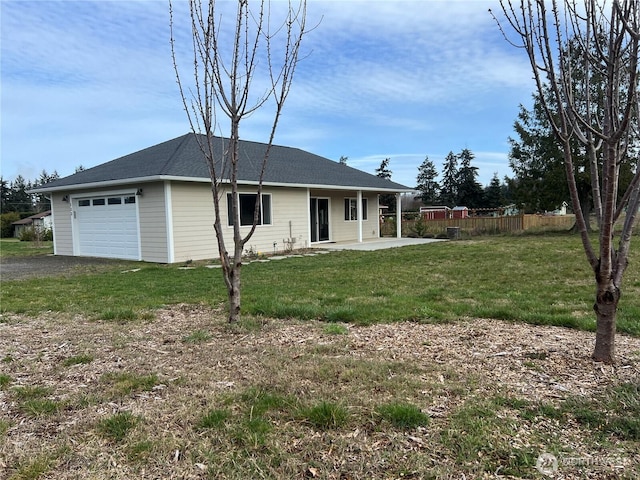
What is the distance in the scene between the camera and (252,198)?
14.3 m

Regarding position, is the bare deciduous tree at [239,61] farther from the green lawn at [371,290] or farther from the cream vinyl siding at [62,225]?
the cream vinyl siding at [62,225]

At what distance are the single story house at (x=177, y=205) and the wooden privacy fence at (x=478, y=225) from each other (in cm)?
484

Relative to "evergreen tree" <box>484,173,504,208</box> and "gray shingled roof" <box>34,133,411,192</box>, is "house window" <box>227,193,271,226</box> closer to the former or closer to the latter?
"gray shingled roof" <box>34,133,411,192</box>

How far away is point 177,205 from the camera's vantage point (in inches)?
479

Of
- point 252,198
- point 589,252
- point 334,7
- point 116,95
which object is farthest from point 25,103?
point 589,252

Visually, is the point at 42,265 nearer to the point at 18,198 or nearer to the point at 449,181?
the point at 449,181

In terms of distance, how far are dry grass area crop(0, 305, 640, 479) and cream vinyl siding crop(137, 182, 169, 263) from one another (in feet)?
25.2

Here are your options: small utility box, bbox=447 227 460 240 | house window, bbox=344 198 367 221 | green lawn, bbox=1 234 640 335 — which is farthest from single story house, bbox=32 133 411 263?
small utility box, bbox=447 227 460 240

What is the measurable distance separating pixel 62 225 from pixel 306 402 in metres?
15.2

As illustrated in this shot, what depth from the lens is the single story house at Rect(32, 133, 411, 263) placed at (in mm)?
12188

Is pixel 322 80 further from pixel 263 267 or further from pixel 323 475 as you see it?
pixel 323 475

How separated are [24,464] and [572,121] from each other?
4160 mm

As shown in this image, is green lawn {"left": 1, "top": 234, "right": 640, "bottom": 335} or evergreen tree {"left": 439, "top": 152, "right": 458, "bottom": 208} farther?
evergreen tree {"left": 439, "top": 152, "right": 458, "bottom": 208}

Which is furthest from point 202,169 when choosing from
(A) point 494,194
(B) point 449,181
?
(B) point 449,181
